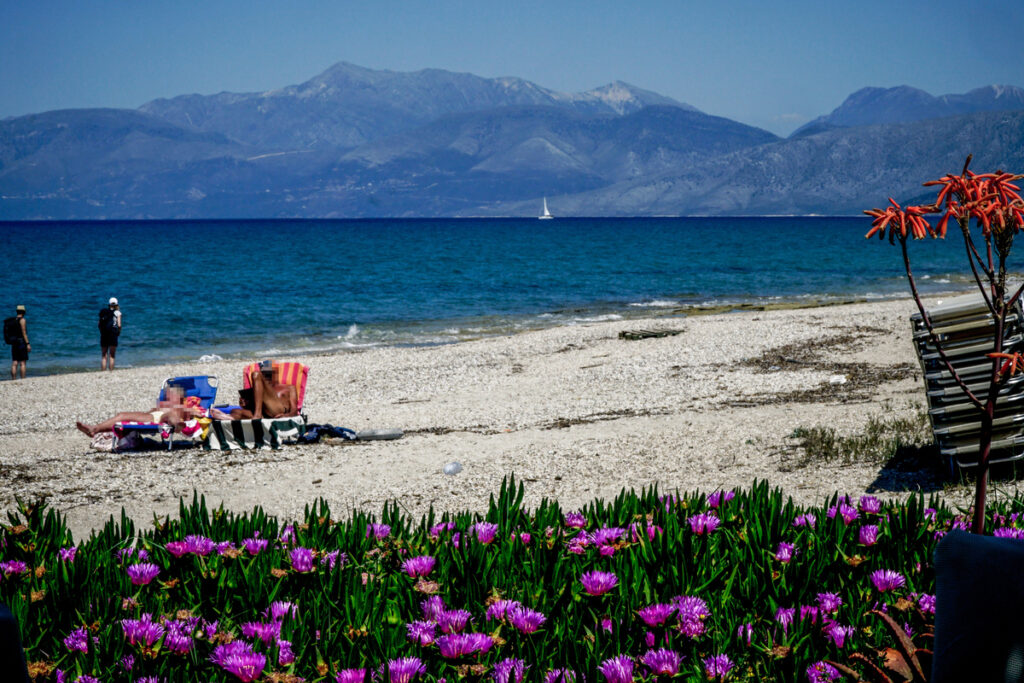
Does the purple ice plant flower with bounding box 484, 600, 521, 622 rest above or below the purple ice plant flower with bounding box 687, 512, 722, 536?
above

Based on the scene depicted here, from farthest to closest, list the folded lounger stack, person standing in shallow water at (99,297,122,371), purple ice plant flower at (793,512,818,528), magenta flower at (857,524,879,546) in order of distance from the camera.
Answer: person standing in shallow water at (99,297,122,371), the folded lounger stack, purple ice plant flower at (793,512,818,528), magenta flower at (857,524,879,546)

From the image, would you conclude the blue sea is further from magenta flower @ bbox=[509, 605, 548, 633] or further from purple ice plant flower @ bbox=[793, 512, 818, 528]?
magenta flower @ bbox=[509, 605, 548, 633]

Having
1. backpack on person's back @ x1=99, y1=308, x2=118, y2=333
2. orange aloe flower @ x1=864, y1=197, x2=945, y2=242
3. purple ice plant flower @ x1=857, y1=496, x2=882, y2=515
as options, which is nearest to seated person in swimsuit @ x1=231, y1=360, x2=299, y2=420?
purple ice plant flower @ x1=857, y1=496, x2=882, y2=515

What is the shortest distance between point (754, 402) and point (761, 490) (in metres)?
8.38

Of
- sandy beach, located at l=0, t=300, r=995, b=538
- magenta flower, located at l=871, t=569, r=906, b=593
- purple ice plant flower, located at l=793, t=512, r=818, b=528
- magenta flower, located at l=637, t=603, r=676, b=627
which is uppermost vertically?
magenta flower, located at l=637, t=603, r=676, b=627

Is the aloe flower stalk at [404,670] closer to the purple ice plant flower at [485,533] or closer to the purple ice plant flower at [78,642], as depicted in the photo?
the purple ice plant flower at [78,642]

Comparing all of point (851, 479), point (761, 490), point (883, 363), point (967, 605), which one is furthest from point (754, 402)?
point (967, 605)

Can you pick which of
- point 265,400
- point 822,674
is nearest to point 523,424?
point 265,400

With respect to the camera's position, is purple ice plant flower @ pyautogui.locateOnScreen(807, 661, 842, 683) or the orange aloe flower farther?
the orange aloe flower

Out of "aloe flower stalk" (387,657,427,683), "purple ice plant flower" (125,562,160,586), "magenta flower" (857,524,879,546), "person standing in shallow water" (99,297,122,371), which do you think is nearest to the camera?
"aloe flower stalk" (387,657,427,683)

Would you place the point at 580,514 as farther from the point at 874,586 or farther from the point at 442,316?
the point at 442,316

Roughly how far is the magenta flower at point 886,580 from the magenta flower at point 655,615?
0.92m

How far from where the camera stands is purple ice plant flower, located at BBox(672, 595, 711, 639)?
8.21 ft

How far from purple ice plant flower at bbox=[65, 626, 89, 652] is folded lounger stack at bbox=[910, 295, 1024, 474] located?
567 centimetres
